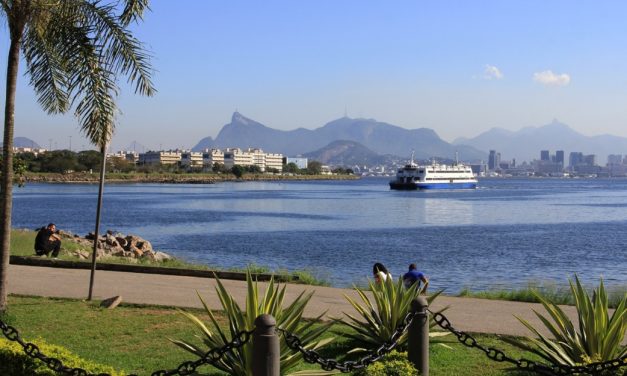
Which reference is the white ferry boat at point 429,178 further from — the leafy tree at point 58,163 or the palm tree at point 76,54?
the palm tree at point 76,54

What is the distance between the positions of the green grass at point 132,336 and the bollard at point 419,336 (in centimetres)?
188

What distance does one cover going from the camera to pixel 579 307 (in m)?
7.41

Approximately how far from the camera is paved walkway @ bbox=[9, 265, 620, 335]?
1188cm

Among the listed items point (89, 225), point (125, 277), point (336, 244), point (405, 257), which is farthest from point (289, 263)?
point (89, 225)

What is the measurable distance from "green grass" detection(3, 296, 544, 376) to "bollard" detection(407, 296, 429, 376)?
1.88m

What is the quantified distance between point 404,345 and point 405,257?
83.8ft

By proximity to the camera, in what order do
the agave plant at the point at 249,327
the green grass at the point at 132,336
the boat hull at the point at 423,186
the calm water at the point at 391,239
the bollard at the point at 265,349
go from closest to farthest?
the bollard at the point at 265,349, the agave plant at the point at 249,327, the green grass at the point at 132,336, the calm water at the point at 391,239, the boat hull at the point at 423,186

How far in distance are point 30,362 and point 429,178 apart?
128745mm

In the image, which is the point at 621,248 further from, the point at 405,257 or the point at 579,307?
the point at 579,307

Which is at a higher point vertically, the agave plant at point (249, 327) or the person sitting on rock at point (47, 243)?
the agave plant at point (249, 327)

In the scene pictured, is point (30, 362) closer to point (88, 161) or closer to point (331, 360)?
point (331, 360)

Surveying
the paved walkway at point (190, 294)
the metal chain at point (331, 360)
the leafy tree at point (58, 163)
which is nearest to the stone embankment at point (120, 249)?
the paved walkway at point (190, 294)

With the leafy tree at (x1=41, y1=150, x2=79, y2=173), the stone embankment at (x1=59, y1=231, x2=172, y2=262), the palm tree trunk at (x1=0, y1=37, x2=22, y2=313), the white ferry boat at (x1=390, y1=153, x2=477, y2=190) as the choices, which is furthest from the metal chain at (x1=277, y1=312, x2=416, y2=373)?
the leafy tree at (x1=41, y1=150, x2=79, y2=173)

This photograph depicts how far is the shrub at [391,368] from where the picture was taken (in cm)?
617
